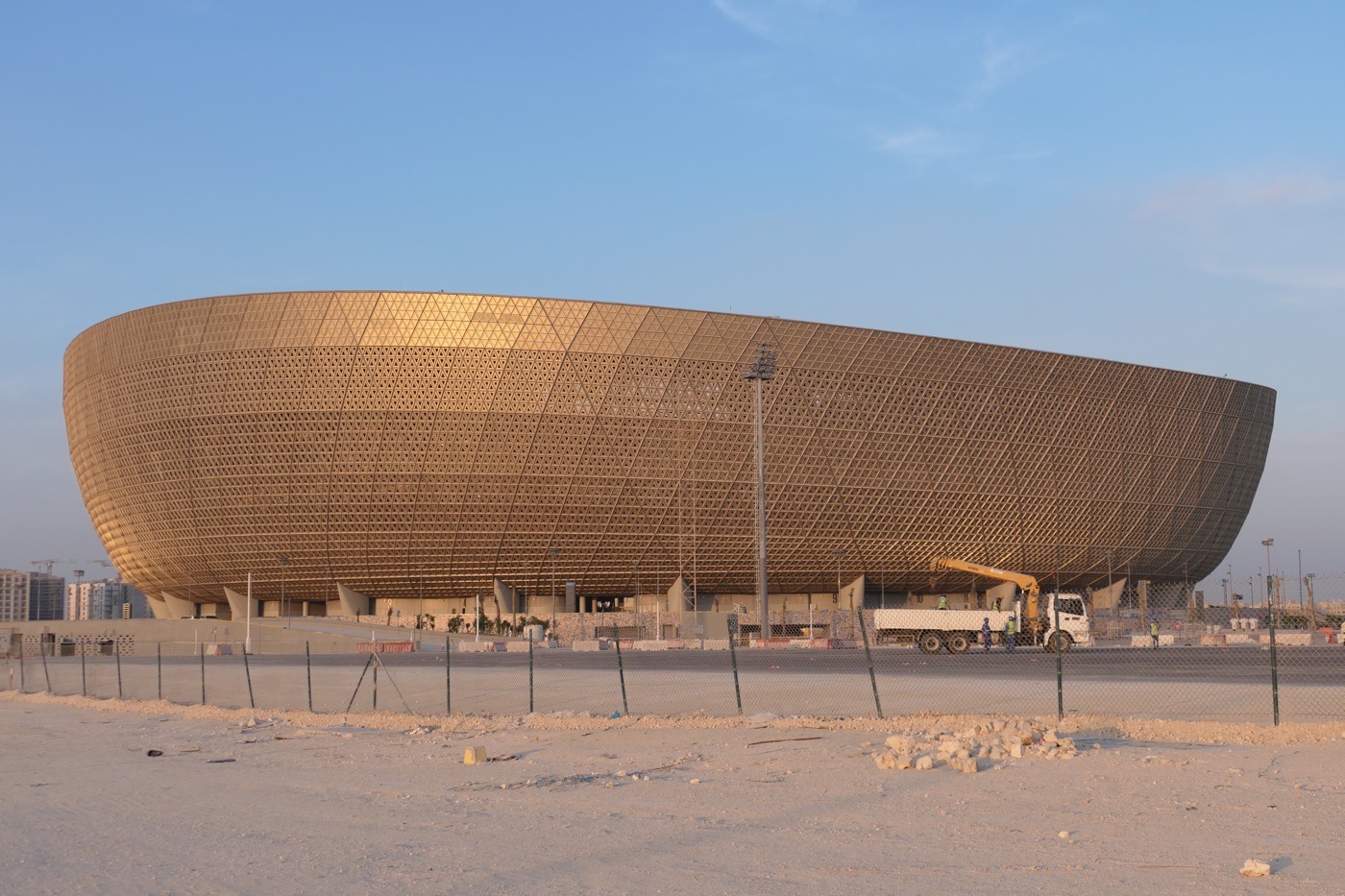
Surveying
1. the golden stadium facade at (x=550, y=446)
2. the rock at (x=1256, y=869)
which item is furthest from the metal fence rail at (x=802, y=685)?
the golden stadium facade at (x=550, y=446)

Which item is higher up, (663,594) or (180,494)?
(180,494)

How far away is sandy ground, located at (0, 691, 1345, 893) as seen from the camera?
7207mm

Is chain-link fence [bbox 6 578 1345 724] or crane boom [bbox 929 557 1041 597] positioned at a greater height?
crane boom [bbox 929 557 1041 597]

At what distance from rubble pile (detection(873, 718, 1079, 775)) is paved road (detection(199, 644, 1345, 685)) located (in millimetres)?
11347

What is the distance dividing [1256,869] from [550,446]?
6201cm

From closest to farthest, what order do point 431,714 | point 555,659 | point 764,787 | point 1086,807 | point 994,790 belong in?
point 1086,807, point 994,790, point 764,787, point 431,714, point 555,659

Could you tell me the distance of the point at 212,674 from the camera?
31500mm

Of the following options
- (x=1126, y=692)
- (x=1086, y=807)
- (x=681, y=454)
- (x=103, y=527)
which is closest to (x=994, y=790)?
(x=1086, y=807)

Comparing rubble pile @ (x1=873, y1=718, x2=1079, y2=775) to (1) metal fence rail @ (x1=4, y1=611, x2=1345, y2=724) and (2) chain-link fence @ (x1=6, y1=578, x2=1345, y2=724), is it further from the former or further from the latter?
(2) chain-link fence @ (x1=6, y1=578, x2=1345, y2=724)

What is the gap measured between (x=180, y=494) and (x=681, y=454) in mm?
29008

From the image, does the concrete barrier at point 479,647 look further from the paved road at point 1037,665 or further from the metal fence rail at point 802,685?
the metal fence rail at point 802,685

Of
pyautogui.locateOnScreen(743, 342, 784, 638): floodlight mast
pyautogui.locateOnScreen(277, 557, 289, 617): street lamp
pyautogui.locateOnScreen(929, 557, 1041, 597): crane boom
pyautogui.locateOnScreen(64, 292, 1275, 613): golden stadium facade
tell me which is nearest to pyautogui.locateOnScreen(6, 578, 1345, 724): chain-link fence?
pyautogui.locateOnScreen(743, 342, 784, 638): floodlight mast

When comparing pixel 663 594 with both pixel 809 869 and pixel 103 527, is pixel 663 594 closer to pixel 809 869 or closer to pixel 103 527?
pixel 103 527

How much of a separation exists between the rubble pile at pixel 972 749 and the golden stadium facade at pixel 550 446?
56443mm
